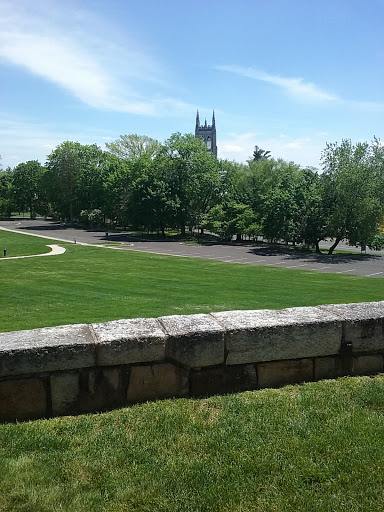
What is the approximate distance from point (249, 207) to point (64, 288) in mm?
36465

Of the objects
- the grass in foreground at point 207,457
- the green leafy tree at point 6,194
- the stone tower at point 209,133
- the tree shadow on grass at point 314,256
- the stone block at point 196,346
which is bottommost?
the tree shadow on grass at point 314,256

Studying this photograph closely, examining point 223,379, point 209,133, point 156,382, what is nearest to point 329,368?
point 223,379

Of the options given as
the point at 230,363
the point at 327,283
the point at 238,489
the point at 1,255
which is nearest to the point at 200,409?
the point at 230,363

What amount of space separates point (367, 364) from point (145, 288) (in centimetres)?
1471

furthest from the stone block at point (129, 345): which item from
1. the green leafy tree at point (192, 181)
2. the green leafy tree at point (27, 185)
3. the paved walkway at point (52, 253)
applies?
the green leafy tree at point (27, 185)

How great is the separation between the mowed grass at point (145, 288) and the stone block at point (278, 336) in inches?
279

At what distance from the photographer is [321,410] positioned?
3.39 meters

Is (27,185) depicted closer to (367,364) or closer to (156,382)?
(156,382)

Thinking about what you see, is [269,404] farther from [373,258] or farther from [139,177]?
[139,177]

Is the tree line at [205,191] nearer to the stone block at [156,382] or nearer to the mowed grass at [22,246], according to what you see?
the mowed grass at [22,246]

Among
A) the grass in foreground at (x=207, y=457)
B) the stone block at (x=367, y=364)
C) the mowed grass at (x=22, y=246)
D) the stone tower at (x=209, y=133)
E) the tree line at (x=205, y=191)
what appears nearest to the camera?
the grass in foreground at (x=207, y=457)

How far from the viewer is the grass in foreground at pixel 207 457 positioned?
243cm

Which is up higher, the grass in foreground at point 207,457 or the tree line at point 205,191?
the tree line at point 205,191

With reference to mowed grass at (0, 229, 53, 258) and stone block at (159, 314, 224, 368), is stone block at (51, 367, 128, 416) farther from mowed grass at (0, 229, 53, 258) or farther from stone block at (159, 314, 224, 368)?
mowed grass at (0, 229, 53, 258)
